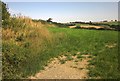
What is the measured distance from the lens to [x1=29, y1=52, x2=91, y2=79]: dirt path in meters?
10.5

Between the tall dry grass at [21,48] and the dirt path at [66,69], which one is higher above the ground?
the tall dry grass at [21,48]

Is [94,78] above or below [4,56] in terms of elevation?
below

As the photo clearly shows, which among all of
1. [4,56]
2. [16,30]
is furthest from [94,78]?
[16,30]

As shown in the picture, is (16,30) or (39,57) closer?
(39,57)

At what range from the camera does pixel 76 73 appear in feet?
35.6

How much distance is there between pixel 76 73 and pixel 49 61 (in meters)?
2.18

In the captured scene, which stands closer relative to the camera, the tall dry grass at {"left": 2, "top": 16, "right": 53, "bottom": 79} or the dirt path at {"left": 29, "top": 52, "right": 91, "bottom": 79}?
the tall dry grass at {"left": 2, "top": 16, "right": 53, "bottom": 79}

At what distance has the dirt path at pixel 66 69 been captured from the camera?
415 inches

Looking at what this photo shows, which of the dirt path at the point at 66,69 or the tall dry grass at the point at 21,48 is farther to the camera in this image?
the dirt path at the point at 66,69

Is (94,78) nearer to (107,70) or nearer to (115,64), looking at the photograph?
(107,70)

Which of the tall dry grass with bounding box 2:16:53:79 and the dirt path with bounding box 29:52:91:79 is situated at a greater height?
the tall dry grass with bounding box 2:16:53:79

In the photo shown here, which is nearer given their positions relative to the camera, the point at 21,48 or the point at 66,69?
the point at 21,48

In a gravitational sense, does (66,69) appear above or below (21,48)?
below

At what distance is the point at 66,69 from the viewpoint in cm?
1144
